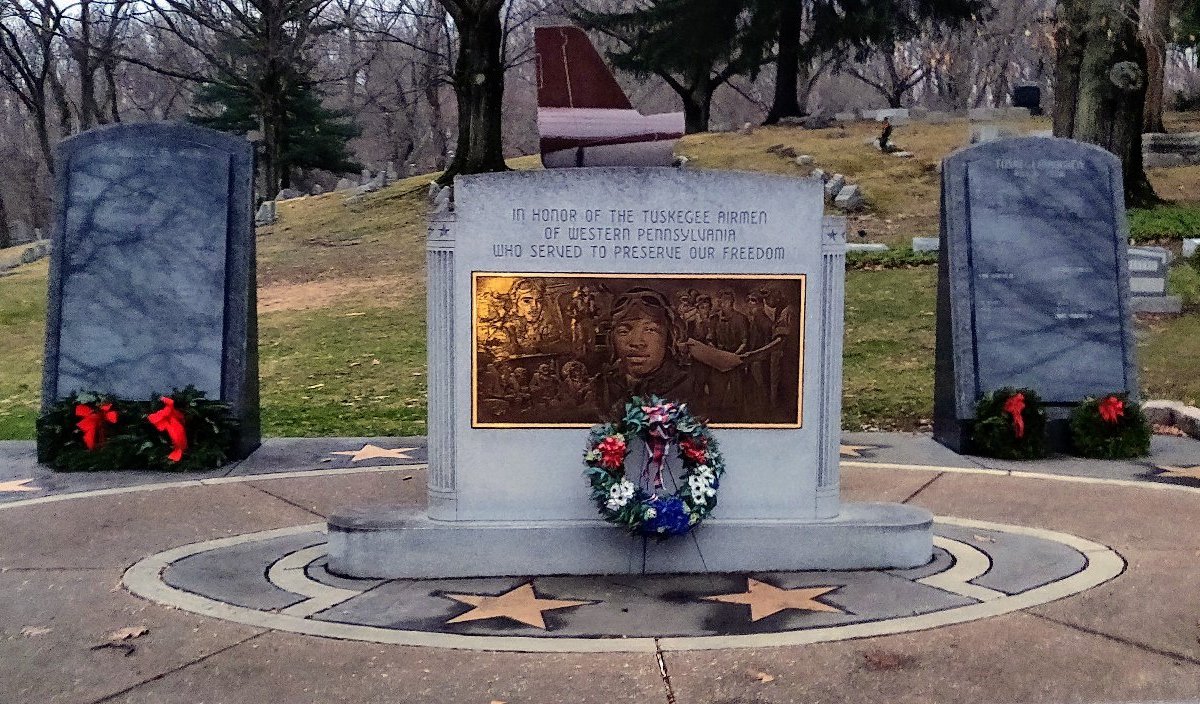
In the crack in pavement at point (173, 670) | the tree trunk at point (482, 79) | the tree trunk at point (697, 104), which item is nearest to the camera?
the crack in pavement at point (173, 670)

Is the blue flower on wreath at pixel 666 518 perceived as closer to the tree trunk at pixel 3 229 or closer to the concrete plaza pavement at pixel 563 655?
the concrete plaza pavement at pixel 563 655

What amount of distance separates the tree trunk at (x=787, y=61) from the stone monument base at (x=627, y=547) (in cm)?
2924

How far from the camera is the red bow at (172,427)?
824 cm

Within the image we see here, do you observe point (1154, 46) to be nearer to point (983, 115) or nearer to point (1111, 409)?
point (1111, 409)

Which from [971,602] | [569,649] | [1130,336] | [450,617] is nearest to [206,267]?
[450,617]

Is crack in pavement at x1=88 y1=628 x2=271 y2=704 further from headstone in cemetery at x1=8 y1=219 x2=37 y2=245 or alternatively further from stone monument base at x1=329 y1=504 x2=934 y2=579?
headstone in cemetery at x1=8 y1=219 x2=37 y2=245

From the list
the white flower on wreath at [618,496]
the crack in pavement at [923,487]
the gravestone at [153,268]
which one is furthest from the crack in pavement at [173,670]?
the crack in pavement at [923,487]

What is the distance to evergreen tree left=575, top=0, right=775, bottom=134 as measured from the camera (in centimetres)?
3359

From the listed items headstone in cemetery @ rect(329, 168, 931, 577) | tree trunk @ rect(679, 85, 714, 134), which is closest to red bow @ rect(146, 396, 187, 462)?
headstone in cemetery @ rect(329, 168, 931, 577)

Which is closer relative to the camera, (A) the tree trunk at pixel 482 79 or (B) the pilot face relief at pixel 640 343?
(B) the pilot face relief at pixel 640 343

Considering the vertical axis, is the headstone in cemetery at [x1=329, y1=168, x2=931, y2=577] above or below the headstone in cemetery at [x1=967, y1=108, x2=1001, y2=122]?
below

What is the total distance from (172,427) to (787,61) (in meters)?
28.9

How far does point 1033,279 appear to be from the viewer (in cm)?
909

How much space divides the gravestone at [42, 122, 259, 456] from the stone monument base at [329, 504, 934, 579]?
3343mm
